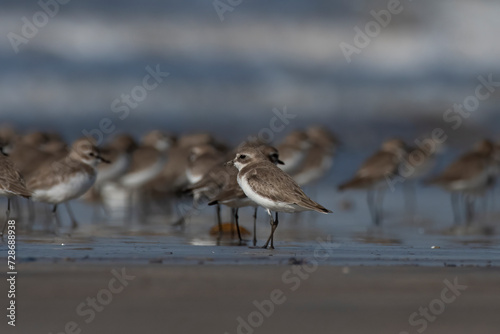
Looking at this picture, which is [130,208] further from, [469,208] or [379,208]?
[469,208]

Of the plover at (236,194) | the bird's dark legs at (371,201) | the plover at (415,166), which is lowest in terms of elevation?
the plover at (236,194)

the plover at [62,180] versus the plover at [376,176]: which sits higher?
the plover at [376,176]

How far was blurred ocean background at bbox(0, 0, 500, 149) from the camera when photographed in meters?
24.5

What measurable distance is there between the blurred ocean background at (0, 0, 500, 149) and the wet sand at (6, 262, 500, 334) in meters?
15.6

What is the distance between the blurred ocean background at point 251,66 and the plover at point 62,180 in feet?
37.2

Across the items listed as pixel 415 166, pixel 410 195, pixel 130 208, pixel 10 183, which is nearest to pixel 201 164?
→ pixel 130 208

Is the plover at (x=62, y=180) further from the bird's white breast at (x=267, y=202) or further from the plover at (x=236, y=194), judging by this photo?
the bird's white breast at (x=267, y=202)

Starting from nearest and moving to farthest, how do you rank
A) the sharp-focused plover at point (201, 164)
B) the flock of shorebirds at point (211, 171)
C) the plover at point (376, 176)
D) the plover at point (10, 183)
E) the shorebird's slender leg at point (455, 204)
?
1. the flock of shorebirds at point (211, 171)
2. the plover at point (10, 183)
3. the sharp-focused plover at point (201, 164)
4. the shorebird's slender leg at point (455, 204)
5. the plover at point (376, 176)

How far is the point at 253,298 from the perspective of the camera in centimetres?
591

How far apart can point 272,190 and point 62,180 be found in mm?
3203

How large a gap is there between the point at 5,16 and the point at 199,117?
7.11 m

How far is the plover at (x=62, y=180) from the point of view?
35.4 feet

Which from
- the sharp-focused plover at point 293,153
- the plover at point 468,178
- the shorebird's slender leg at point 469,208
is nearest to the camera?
the shorebird's slender leg at point 469,208

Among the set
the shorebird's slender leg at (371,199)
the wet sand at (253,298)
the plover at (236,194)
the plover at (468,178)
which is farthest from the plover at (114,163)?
the wet sand at (253,298)
